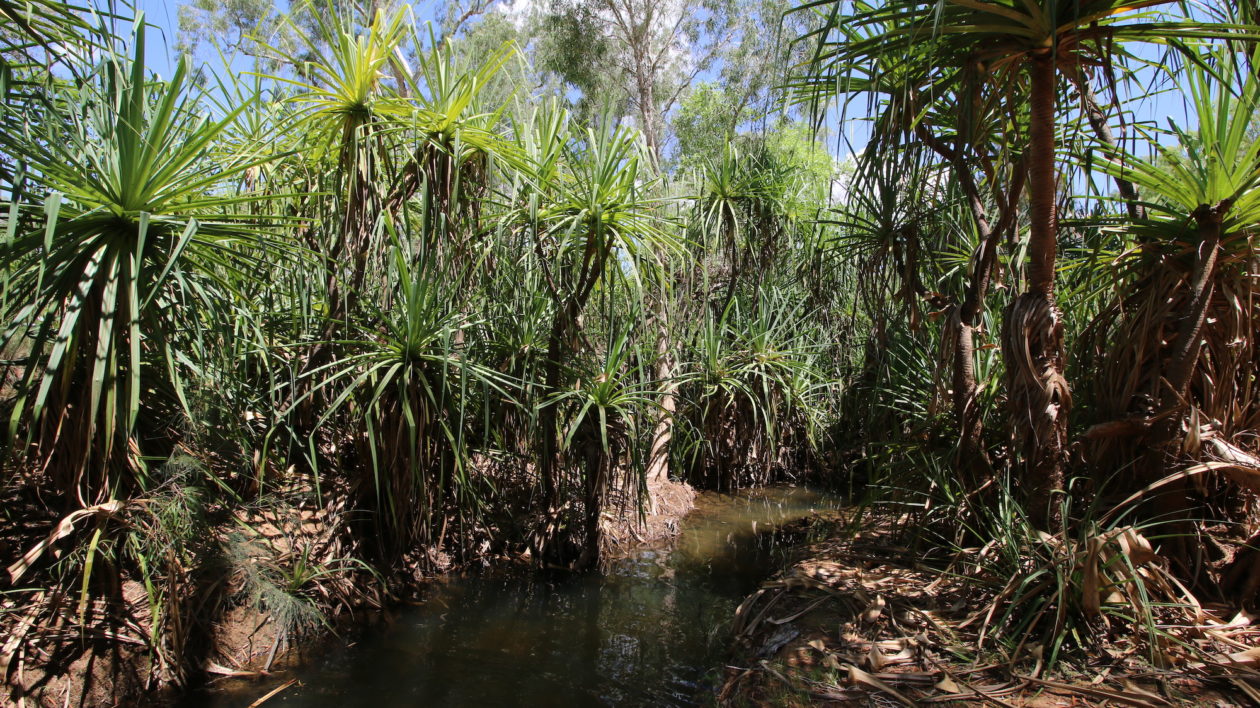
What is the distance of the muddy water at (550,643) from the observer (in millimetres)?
3260

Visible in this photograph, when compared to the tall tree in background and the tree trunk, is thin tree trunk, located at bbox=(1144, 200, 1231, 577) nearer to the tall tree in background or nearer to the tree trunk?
the tree trunk

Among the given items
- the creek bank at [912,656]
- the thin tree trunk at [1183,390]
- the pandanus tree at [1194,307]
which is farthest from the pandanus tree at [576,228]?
the thin tree trunk at [1183,390]

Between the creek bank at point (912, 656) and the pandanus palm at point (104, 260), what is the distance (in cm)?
263

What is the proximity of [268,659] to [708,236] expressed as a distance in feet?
16.8

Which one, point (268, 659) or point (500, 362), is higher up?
point (500, 362)

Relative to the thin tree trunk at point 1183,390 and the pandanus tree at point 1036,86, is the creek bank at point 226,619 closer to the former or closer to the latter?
the pandanus tree at point 1036,86

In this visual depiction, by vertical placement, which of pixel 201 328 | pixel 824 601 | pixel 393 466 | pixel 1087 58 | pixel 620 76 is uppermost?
pixel 620 76

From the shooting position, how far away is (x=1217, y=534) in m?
2.89

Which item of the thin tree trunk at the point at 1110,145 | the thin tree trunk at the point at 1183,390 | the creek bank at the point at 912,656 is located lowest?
the creek bank at the point at 912,656

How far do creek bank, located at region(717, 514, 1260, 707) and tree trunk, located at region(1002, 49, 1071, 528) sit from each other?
1.86 ft

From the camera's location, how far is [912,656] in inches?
105

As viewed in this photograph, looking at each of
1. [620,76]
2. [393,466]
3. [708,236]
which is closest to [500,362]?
[393,466]

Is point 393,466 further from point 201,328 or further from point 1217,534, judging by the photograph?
point 1217,534

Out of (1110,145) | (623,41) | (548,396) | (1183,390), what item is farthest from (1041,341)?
(623,41)
